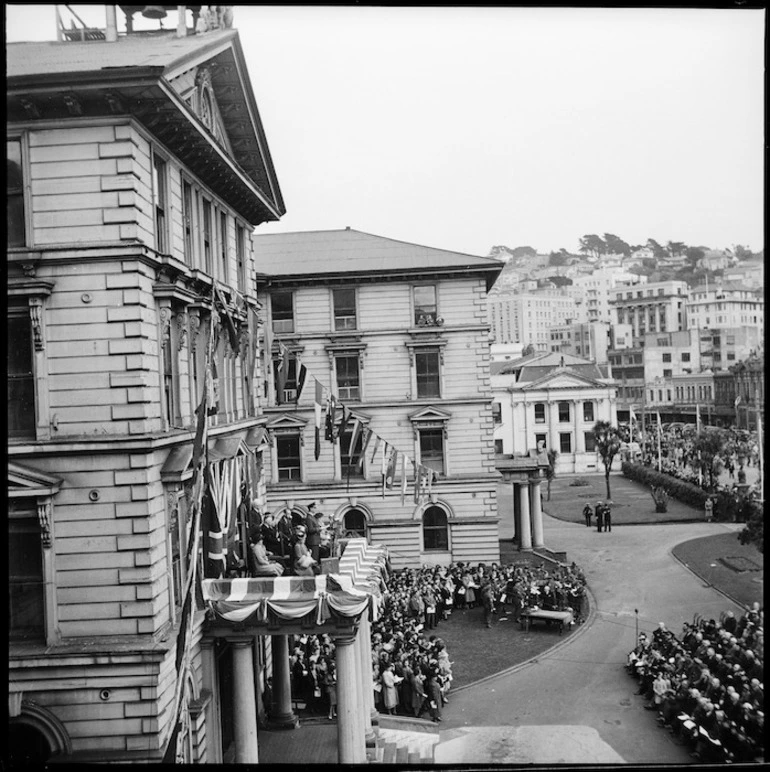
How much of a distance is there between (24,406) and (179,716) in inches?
210

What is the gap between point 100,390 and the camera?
42.2ft

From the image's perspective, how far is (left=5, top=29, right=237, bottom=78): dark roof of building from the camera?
11812 millimetres

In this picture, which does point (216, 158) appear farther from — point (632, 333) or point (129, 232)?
point (632, 333)

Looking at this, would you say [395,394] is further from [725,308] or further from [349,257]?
[725,308]

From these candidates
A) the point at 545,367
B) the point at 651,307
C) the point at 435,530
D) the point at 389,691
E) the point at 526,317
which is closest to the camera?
the point at 389,691

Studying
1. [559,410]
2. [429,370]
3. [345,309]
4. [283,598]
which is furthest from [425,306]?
[559,410]

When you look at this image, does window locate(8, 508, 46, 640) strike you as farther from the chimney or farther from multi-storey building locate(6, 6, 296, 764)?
the chimney

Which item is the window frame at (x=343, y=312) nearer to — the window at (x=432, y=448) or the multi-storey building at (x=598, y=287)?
the window at (x=432, y=448)

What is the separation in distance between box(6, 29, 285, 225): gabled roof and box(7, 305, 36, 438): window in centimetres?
309

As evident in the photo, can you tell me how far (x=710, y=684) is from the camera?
17.7m

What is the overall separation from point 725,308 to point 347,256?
1585cm

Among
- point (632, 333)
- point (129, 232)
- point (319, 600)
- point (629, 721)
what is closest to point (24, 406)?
point (129, 232)

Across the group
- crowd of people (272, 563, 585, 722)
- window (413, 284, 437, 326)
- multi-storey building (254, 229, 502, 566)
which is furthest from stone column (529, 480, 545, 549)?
window (413, 284, 437, 326)

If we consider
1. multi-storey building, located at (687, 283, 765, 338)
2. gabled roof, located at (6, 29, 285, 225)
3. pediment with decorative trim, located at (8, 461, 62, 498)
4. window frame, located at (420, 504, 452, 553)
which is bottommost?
window frame, located at (420, 504, 452, 553)
